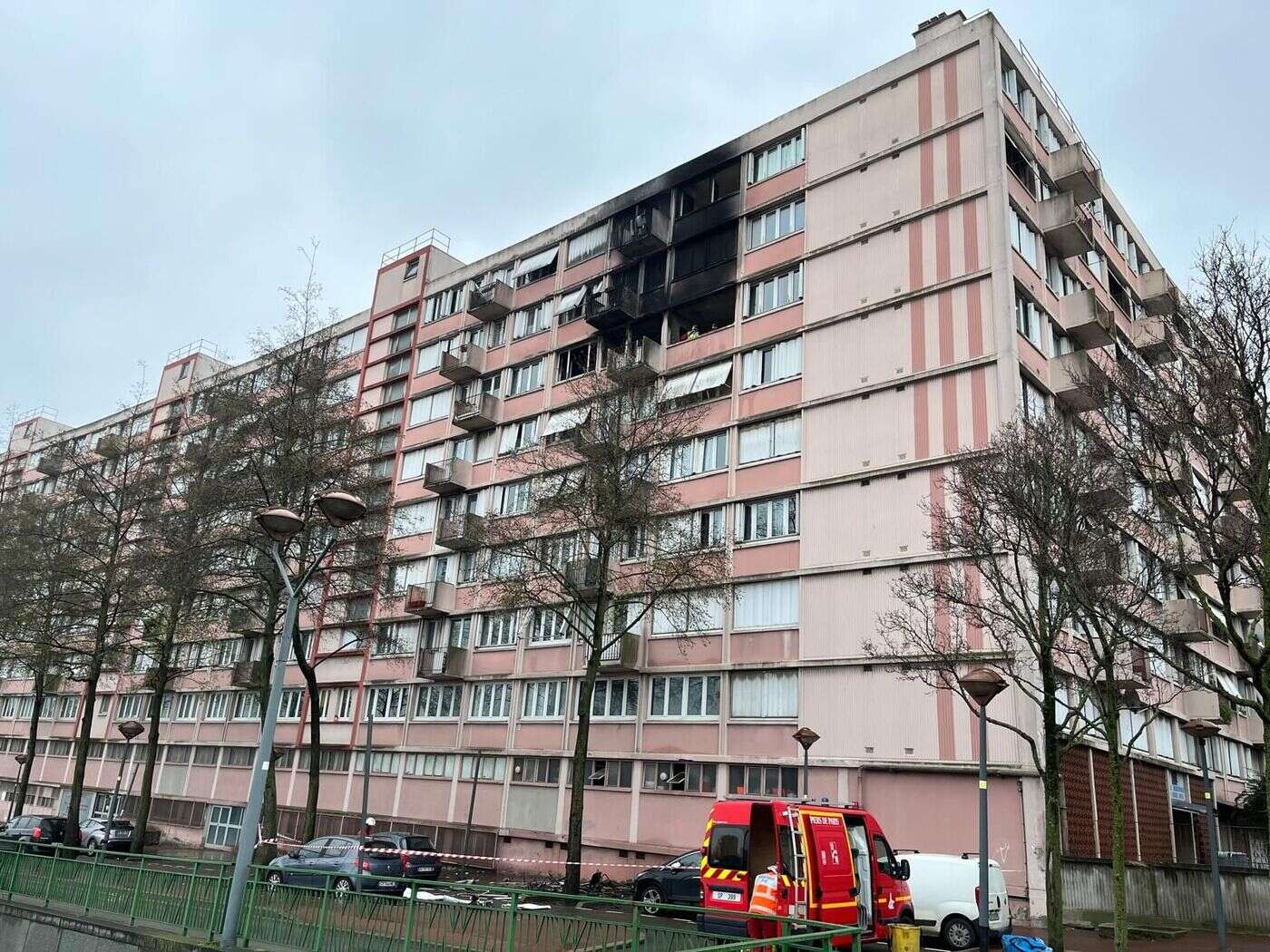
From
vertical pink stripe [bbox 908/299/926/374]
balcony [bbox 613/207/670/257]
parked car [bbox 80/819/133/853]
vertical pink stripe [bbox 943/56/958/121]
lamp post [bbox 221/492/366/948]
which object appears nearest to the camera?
lamp post [bbox 221/492/366/948]

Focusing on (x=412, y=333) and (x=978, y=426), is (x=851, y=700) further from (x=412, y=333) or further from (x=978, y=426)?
(x=412, y=333)

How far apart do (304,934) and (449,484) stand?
100 feet

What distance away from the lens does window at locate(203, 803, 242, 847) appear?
44.8 metres

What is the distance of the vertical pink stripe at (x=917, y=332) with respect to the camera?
2869 cm

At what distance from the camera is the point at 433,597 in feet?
132

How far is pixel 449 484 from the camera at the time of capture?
139ft

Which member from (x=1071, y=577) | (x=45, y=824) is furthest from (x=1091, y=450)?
(x=45, y=824)

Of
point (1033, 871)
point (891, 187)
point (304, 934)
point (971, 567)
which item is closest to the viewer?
point (304, 934)

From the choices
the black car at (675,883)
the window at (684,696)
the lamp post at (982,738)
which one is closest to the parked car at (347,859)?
the black car at (675,883)

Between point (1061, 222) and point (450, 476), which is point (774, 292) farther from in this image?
point (450, 476)

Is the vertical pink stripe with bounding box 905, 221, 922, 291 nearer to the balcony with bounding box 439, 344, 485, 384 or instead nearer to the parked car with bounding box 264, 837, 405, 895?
the balcony with bounding box 439, 344, 485, 384

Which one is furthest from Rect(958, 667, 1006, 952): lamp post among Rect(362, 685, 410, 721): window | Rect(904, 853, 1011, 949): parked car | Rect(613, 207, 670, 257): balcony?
Rect(362, 685, 410, 721): window

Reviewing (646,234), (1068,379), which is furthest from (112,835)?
(1068,379)

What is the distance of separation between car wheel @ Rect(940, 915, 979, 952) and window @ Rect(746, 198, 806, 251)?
22704 millimetres
